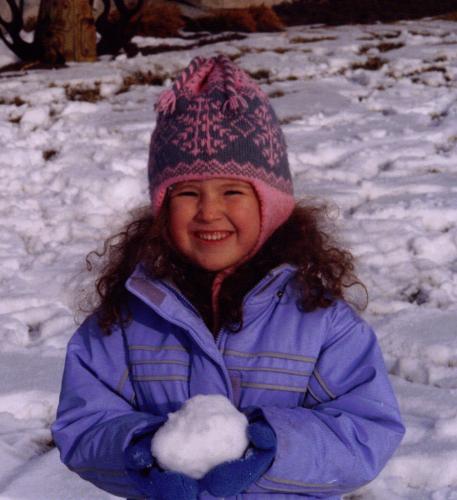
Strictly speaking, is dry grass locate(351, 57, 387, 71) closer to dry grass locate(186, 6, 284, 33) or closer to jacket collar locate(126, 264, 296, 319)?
dry grass locate(186, 6, 284, 33)

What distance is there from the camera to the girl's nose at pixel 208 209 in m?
1.87

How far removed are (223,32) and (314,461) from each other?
1099 centimetres

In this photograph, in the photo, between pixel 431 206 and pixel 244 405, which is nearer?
pixel 244 405

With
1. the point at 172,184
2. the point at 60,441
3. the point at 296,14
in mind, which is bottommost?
the point at 296,14

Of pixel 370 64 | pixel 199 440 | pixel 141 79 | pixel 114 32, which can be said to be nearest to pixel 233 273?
pixel 199 440

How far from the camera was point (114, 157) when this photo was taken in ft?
18.4

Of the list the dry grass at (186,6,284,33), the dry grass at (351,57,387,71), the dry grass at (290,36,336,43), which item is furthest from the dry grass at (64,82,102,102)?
A: the dry grass at (186,6,284,33)

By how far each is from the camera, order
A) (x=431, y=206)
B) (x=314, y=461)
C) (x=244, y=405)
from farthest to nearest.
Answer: (x=431, y=206) < (x=244, y=405) < (x=314, y=461)

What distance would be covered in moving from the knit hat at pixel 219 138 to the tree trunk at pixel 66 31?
24.4 feet

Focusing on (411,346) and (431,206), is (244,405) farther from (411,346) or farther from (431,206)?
(431,206)

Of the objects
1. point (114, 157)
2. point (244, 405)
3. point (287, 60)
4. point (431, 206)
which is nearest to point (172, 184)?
point (244, 405)

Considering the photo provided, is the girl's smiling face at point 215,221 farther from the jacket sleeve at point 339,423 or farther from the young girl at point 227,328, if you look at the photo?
the jacket sleeve at point 339,423

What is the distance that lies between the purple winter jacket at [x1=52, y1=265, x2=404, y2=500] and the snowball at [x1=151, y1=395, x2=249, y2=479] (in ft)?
0.37

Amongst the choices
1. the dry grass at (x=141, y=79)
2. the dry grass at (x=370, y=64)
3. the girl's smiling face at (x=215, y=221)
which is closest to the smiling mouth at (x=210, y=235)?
the girl's smiling face at (x=215, y=221)
